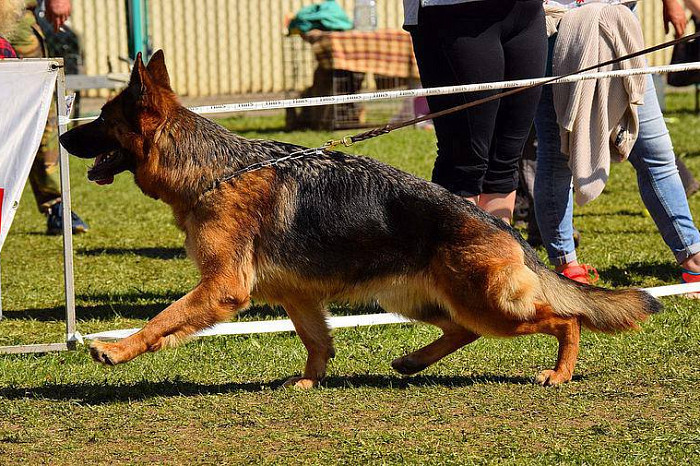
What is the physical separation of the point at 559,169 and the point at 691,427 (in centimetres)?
254

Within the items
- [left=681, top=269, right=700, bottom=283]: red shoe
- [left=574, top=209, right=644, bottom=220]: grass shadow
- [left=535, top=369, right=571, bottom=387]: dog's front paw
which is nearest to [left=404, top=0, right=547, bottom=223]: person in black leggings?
[left=535, top=369, right=571, bottom=387]: dog's front paw

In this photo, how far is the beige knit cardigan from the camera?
18.4 ft

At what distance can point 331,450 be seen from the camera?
3.57 meters

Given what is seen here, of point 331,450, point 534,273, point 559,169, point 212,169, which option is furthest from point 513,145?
point 331,450

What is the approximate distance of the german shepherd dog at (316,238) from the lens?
4105 mm

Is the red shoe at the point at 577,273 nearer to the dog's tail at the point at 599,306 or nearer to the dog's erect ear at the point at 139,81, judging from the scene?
the dog's tail at the point at 599,306

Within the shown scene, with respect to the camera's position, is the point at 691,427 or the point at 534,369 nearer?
the point at 691,427

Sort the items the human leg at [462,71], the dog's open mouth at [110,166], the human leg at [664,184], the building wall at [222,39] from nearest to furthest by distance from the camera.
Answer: the dog's open mouth at [110,166] → the human leg at [462,71] → the human leg at [664,184] → the building wall at [222,39]

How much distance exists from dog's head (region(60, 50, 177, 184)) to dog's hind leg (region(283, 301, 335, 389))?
91 centimetres

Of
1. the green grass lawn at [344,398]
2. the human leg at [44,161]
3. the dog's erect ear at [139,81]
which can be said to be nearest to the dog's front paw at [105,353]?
the green grass lawn at [344,398]

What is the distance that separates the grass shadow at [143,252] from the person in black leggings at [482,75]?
118 inches

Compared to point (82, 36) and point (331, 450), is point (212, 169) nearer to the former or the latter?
point (331, 450)

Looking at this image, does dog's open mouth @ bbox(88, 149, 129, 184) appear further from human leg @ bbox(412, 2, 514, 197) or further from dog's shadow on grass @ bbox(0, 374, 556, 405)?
human leg @ bbox(412, 2, 514, 197)

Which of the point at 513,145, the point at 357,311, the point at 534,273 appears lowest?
the point at 357,311
